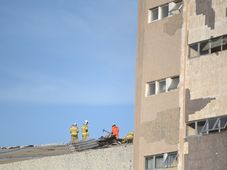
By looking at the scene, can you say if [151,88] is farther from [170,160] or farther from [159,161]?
[170,160]

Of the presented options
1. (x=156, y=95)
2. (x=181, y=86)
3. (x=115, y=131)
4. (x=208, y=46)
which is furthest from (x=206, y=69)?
(x=115, y=131)

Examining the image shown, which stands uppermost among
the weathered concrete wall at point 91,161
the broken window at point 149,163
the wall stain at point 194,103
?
the wall stain at point 194,103

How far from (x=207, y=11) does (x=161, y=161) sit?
23.7 ft

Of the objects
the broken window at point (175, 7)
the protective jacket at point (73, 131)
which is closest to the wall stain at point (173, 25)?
the broken window at point (175, 7)

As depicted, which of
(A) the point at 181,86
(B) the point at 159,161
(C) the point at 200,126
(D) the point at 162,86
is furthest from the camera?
(D) the point at 162,86

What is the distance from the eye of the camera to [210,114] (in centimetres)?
3188

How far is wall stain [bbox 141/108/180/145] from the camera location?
33.1m

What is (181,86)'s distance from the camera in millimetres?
33281

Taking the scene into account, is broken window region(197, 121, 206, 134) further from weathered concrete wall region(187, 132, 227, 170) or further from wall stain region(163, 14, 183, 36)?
wall stain region(163, 14, 183, 36)

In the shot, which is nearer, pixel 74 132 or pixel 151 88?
pixel 151 88

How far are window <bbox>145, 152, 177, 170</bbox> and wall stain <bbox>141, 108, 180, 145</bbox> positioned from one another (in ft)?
2.14

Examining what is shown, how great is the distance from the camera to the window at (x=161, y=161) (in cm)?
3316

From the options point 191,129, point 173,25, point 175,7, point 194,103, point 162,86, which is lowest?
point 191,129

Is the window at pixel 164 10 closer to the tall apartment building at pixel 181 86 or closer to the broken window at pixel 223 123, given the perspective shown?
the tall apartment building at pixel 181 86
